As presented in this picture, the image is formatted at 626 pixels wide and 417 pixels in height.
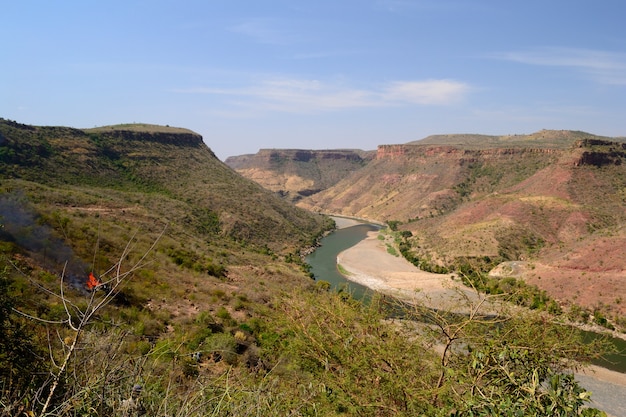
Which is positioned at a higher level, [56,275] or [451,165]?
Result: [451,165]

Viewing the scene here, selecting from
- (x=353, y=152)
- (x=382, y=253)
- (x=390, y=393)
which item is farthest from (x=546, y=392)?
(x=353, y=152)

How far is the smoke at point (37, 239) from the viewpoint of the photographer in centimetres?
1927

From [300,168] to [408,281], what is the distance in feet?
437

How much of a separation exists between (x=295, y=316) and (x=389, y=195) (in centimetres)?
10781

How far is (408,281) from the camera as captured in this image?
155 ft

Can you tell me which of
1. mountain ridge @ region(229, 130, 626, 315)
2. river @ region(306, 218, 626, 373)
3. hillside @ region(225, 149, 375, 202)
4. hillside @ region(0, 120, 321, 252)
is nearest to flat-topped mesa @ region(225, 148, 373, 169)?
hillside @ region(225, 149, 375, 202)

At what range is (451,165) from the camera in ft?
343

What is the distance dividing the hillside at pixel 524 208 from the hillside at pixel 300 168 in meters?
33.3

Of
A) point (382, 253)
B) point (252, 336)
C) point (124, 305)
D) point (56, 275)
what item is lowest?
point (382, 253)

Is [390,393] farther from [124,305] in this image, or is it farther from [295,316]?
[124,305]

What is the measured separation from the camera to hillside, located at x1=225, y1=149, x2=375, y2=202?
159500 mm

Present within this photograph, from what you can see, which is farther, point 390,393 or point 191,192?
point 191,192

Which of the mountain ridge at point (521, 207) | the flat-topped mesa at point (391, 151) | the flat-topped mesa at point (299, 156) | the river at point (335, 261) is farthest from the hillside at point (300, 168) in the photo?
the river at point (335, 261)

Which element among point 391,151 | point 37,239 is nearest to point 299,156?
point 391,151
